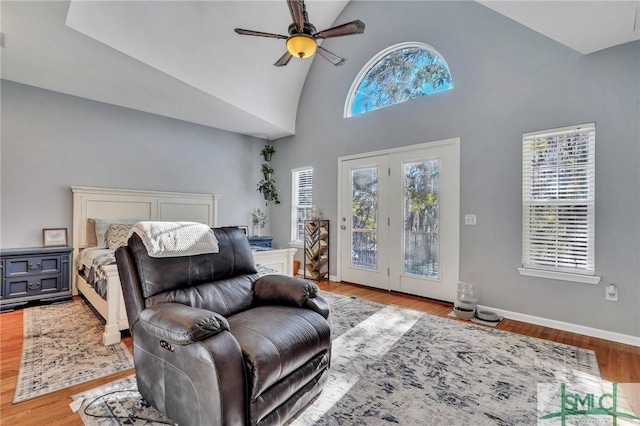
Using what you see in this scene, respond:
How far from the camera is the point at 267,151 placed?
6059 mm

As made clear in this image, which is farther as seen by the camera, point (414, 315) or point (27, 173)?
point (27, 173)

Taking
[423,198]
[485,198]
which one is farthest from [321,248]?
[485,198]

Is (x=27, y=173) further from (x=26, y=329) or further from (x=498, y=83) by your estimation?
(x=498, y=83)

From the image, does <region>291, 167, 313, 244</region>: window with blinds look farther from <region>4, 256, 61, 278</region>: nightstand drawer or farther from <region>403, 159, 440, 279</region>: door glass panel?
<region>4, 256, 61, 278</region>: nightstand drawer

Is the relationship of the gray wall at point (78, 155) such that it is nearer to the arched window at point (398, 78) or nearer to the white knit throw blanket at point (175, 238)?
the arched window at point (398, 78)

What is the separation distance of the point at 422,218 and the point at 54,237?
4844 millimetres

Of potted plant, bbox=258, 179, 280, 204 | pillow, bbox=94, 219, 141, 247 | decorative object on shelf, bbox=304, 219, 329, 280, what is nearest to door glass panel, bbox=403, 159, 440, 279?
decorative object on shelf, bbox=304, 219, 329, 280

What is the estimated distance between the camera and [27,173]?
3787 millimetres

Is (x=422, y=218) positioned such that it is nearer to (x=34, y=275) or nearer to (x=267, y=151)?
(x=267, y=151)

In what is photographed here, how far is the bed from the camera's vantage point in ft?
8.70

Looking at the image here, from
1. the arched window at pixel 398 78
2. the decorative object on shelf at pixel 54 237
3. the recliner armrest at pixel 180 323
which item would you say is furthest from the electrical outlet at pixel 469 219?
the decorative object on shelf at pixel 54 237

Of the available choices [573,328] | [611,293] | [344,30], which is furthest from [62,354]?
[611,293]

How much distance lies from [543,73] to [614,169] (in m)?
1.19

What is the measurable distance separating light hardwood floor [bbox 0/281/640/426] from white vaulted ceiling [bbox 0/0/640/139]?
2643 mm
